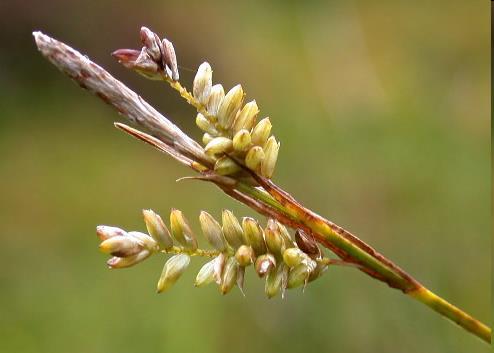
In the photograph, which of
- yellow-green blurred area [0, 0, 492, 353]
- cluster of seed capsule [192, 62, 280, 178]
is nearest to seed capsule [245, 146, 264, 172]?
cluster of seed capsule [192, 62, 280, 178]

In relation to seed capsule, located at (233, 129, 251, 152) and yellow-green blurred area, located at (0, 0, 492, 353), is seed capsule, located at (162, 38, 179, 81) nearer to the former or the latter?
seed capsule, located at (233, 129, 251, 152)

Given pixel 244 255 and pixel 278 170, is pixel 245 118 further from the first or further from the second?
pixel 278 170

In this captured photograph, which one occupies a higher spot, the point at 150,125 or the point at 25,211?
the point at 150,125

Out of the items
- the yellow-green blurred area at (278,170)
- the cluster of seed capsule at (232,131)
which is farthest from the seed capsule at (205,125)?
the yellow-green blurred area at (278,170)

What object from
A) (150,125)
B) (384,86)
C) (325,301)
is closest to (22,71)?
(384,86)

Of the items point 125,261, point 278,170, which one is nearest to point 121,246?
point 125,261

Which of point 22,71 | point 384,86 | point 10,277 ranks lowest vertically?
point 10,277

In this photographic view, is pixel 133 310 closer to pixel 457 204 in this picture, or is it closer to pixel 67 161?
pixel 457 204

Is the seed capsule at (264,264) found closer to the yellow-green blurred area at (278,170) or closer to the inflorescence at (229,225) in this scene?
the inflorescence at (229,225)
